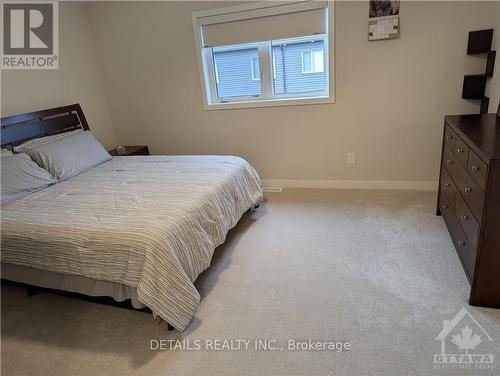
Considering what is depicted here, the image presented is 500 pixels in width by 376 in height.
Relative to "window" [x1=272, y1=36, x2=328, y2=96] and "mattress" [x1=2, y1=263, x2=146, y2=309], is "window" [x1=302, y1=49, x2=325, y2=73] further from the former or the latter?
Result: "mattress" [x1=2, y1=263, x2=146, y2=309]

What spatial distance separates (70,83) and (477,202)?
3.82 meters

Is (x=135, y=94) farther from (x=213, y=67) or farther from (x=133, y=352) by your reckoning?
(x=133, y=352)

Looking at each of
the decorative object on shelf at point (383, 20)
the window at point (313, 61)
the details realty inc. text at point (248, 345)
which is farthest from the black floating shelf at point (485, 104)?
the details realty inc. text at point (248, 345)

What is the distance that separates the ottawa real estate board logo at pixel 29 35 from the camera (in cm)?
291

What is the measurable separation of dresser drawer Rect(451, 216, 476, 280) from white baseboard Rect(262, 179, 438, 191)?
3.61 feet

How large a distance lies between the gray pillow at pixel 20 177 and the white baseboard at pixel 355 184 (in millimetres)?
2195

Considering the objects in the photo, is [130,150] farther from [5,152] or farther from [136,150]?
[5,152]

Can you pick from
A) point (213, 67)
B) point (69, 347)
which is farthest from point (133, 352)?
point (213, 67)

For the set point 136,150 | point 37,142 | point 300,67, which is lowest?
point 136,150

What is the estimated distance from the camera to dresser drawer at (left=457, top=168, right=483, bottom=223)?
1.69 metres

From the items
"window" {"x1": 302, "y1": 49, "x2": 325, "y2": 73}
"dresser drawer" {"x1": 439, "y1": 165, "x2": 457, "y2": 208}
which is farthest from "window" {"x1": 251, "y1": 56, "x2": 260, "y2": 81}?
"dresser drawer" {"x1": 439, "y1": 165, "x2": 457, "y2": 208}

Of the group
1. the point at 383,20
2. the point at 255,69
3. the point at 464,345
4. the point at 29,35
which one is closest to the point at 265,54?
the point at 255,69

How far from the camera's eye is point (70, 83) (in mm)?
3533

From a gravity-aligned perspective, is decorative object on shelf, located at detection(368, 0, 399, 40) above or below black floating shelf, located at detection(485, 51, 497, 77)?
above
